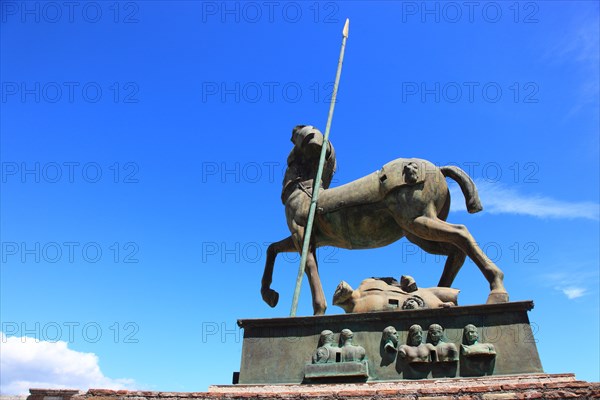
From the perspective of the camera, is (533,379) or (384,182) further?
(384,182)

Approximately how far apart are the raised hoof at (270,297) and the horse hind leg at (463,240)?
2633 mm

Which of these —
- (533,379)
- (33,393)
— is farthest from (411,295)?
(33,393)

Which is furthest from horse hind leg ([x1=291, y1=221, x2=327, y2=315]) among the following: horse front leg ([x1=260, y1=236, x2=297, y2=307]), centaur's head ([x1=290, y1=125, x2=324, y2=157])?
centaur's head ([x1=290, y1=125, x2=324, y2=157])

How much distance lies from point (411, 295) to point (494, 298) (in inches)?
42.0

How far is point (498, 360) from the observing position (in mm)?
6082

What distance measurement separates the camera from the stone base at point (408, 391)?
5.23 m

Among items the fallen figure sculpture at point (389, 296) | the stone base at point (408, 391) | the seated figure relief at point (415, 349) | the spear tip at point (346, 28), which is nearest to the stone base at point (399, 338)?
the seated figure relief at point (415, 349)

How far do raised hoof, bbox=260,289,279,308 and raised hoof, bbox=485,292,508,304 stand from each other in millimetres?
3642

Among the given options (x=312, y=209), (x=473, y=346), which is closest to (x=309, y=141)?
(x=312, y=209)

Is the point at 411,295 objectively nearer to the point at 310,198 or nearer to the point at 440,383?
the point at 440,383

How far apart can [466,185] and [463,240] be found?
1.08m

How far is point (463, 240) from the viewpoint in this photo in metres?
7.25

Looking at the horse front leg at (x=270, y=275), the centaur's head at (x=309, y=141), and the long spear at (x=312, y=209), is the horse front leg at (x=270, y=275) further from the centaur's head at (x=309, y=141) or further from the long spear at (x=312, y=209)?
the centaur's head at (x=309, y=141)

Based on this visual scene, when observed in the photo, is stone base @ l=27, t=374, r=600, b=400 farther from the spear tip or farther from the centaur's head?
the spear tip
